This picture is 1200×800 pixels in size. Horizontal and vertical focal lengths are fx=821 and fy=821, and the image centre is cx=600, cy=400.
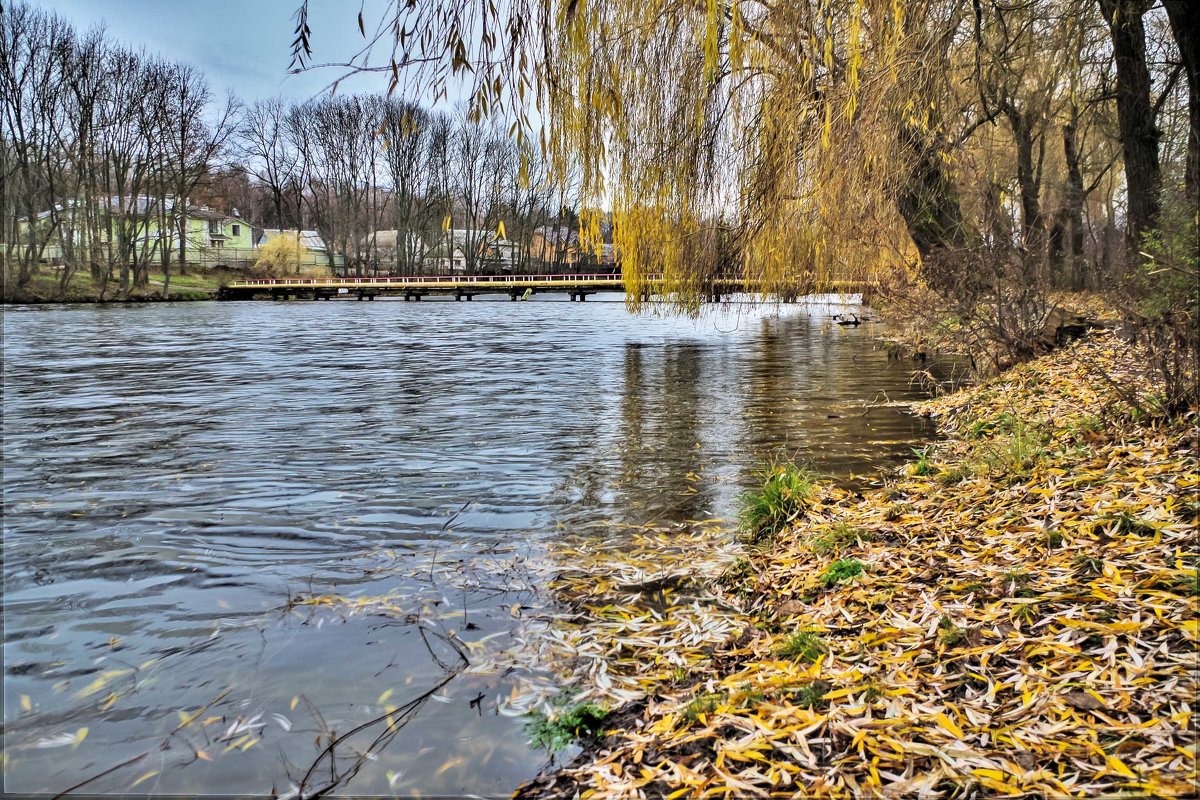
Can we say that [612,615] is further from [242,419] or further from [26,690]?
[242,419]

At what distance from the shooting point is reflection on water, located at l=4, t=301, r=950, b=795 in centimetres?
349

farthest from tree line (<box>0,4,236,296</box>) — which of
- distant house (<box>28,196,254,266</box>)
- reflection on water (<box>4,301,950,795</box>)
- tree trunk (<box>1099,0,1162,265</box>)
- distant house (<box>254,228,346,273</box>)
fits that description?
tree trunk (<box>1099,0,1162,265</box>)

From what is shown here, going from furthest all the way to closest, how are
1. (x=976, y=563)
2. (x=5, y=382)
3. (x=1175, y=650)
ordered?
(x=5, y=382) < (x=976, y=563) < (x=1175, y=650)

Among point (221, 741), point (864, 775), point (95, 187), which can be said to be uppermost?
point (95, 187)

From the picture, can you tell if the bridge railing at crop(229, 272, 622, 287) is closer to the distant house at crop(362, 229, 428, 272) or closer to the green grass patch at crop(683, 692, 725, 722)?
the distant house at crop(362, 229, 428, 272)

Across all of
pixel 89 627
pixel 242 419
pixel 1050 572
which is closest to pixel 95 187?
pixel 242 419

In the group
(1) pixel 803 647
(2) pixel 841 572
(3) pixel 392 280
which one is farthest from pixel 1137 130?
(3) pixel 392 280

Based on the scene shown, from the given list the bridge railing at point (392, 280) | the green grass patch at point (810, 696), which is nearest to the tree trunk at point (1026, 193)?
the green grass patch at point (810, 696)

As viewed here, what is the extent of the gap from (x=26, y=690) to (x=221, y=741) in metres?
1.21

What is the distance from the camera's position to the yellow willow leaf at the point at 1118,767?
2350 mm

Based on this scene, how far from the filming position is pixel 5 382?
1492 centimetres

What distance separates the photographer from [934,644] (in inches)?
136

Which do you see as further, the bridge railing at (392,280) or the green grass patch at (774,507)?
the bridge railing at (392,280)

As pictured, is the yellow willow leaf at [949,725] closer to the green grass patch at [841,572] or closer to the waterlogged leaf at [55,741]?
the green grass patch at [841,572]
